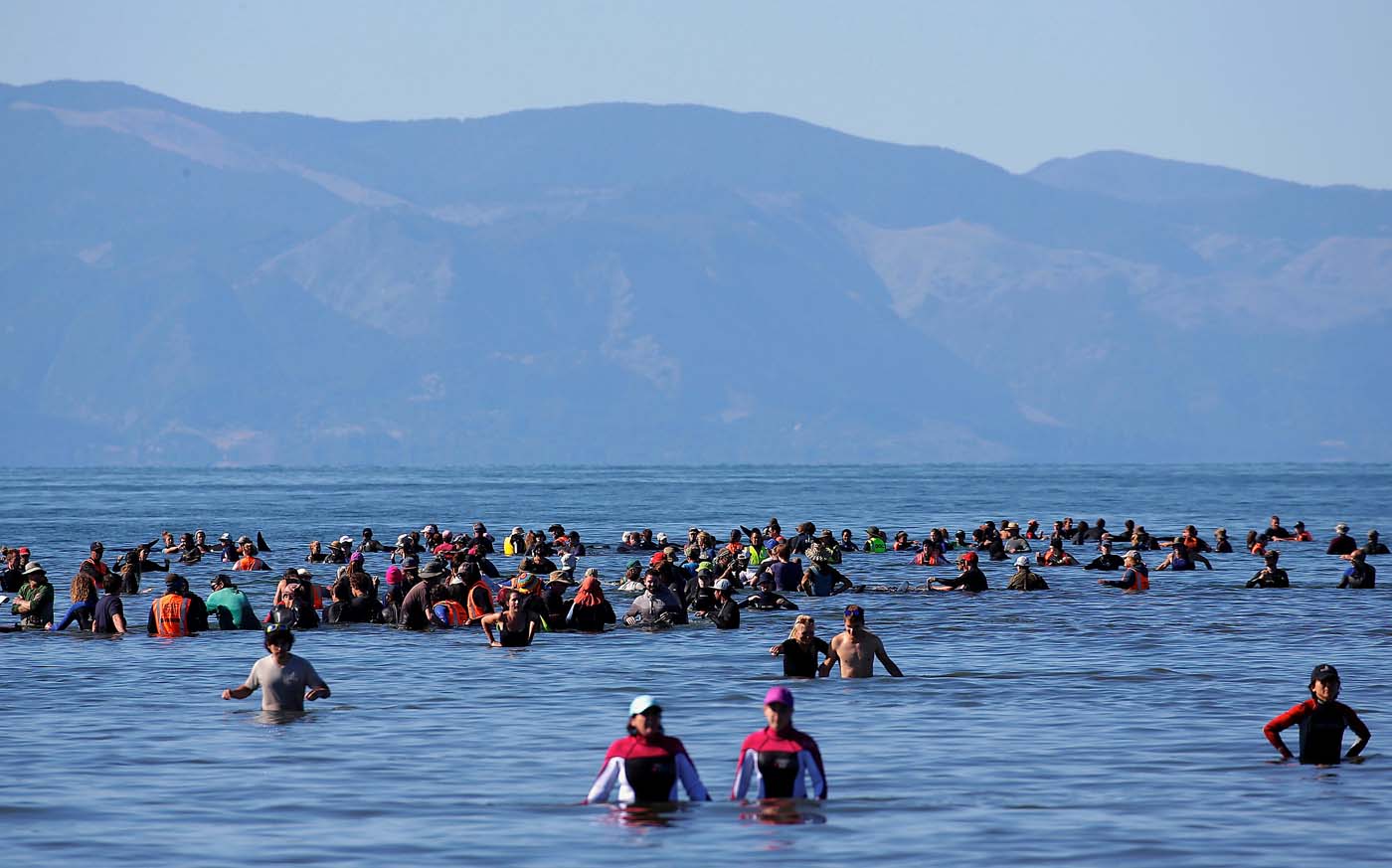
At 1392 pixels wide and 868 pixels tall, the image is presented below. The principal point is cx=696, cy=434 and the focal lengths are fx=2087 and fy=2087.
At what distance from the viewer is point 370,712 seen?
24.8 meters

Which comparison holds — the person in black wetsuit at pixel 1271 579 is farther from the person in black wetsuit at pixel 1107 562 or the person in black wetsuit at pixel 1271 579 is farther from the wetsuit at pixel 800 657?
the wetsuit at pixel 800 657

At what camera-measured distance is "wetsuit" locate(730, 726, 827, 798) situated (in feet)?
54.7

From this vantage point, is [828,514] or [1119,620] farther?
[828,514]

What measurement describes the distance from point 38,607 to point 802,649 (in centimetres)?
1418

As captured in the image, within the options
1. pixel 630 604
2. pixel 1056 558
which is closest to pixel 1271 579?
pixel 1056 558

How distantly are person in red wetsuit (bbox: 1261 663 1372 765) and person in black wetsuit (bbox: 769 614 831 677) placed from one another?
264 inches

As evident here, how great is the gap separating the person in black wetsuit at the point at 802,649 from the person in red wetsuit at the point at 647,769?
334 inches

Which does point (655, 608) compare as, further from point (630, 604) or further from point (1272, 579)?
point (1272, 579)

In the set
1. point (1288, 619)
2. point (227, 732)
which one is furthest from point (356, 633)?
point (1288, 619)

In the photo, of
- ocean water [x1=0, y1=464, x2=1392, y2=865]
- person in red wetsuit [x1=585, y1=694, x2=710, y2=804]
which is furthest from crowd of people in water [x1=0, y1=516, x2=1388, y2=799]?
ocean water [x1=0, y1=464, x2=1392, y2=865]

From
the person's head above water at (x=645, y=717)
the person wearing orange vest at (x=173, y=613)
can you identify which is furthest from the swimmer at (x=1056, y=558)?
the person's head above water at (x=645, y=717)

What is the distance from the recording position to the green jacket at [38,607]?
33625 mm

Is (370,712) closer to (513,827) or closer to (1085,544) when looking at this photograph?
(513,827)

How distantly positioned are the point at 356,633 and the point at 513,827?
16821 mm
